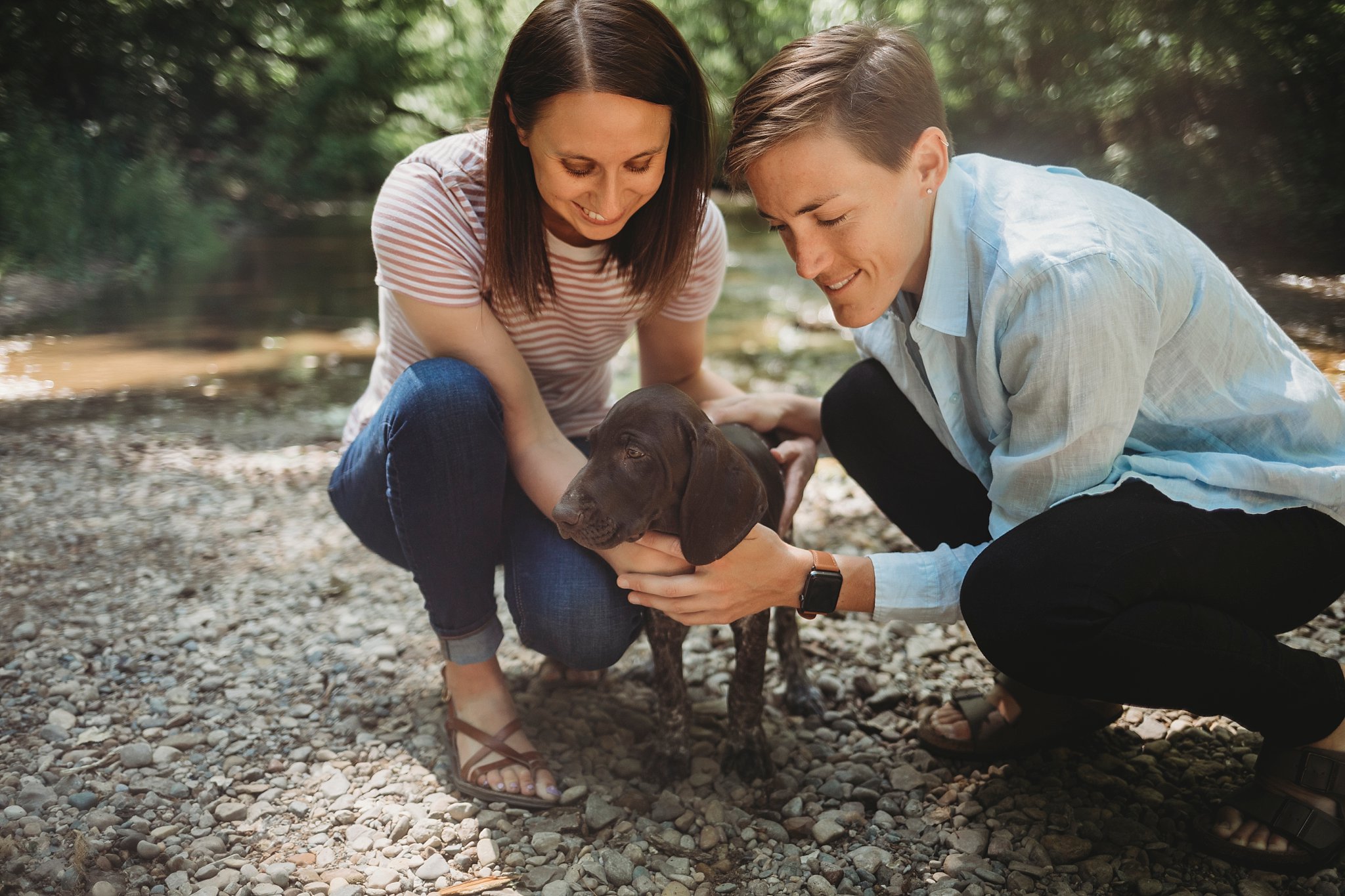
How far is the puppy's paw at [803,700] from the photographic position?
3174 mm

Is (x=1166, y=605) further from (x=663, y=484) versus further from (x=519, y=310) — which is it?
(x=519, y=310)

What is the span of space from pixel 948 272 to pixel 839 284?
0.26 meters

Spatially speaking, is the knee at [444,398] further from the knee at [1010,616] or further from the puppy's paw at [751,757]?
the knee at [1010,616]

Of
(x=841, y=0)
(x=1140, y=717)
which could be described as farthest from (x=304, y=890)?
(x=841, y=0)

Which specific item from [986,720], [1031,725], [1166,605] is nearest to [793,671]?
[986,720]

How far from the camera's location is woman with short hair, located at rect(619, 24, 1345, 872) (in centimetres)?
217

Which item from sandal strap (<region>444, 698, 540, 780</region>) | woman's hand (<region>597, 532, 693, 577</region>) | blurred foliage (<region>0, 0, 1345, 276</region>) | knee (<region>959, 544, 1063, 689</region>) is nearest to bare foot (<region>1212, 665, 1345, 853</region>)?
knee (<region>959, 544, 1063, 689</region>)

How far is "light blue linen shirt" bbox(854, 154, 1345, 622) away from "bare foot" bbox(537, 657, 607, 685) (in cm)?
123

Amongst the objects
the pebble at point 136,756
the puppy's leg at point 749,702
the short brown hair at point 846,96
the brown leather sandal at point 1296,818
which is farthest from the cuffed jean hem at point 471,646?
the brown leather sandal at point 1296,818

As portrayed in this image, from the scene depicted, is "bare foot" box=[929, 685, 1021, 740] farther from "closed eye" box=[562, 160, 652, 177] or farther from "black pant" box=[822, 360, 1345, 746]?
"closed eye" box=[562, 160, 652, 177]

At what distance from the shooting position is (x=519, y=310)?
9.50ft

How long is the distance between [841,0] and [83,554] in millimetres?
15108

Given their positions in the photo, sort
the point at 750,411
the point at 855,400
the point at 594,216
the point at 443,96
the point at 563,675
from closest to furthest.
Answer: the point at 594,216
the point at 855,400
the point at 750,411
the point at 563,675
the point at 443,96

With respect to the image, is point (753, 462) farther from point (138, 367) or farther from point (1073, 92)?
point (1073, 92)
